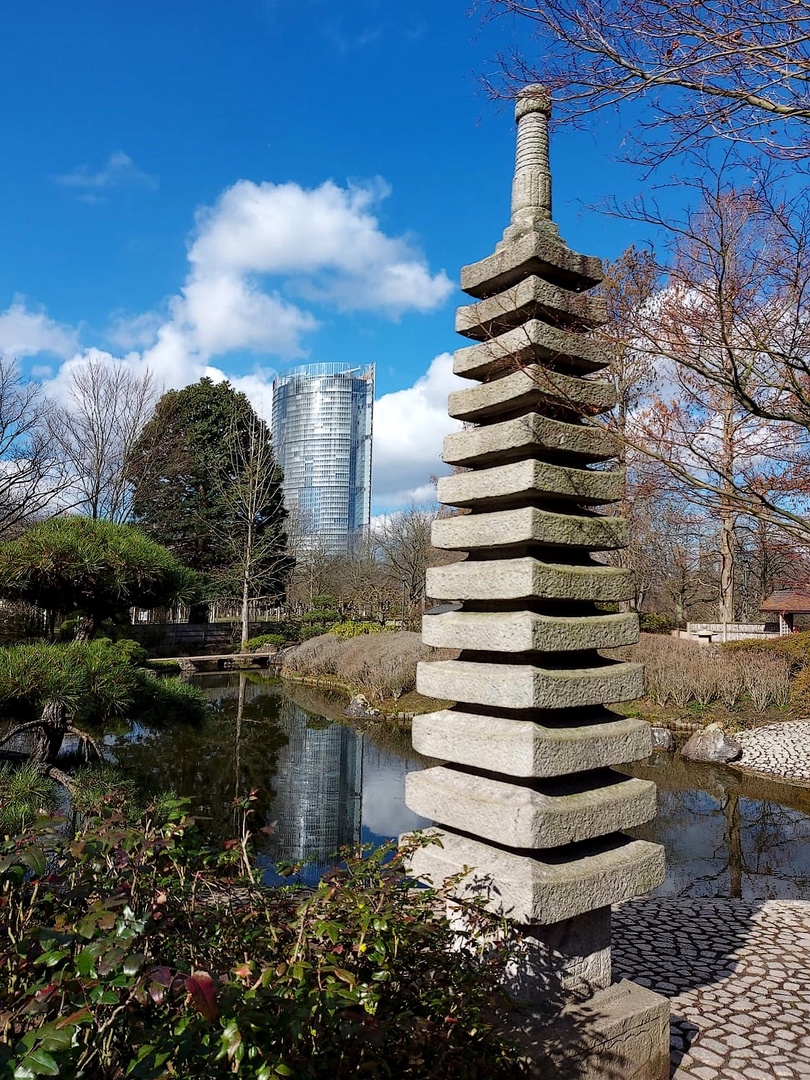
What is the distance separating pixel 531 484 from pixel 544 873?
1.39 meters

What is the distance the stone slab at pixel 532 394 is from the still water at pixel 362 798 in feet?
9.13

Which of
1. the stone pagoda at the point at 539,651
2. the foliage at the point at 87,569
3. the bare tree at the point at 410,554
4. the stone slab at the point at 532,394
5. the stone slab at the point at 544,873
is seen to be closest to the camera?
the stone slab at the point at 544,873

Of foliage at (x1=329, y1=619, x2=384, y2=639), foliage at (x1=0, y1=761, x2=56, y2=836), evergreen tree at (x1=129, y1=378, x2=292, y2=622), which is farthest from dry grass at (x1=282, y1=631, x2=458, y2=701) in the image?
foliage at (x1=0, y1=761, x2=56, y2=836)

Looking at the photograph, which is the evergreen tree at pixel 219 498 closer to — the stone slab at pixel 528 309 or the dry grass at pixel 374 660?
the dry grass at pixel 374 660

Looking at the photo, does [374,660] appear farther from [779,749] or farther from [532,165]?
[532,165]

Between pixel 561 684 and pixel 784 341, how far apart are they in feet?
6.73

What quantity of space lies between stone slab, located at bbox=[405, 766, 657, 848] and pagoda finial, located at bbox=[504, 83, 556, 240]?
2263mm

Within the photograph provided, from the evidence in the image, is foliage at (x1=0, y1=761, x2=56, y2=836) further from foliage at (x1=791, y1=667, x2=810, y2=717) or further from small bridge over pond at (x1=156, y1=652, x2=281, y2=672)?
small bridge over pond at (x1=156, y1=652, x2=281, y2=672)

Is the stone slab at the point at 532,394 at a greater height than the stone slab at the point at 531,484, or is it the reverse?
the stone slab at the point at 532,394

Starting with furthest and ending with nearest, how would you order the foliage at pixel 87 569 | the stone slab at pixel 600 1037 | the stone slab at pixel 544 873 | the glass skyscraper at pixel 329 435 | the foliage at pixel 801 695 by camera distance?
the glass skyscraper at pixel 329 435 → the foliage at pixel 801 695 → the foliage at pixel 87 569 → the stone slab at pixel 544 873 → the stone slab at pixel 600 1037

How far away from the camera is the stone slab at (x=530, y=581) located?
257 centimetres

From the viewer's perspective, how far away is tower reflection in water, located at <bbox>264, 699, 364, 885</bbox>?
660 centimetres

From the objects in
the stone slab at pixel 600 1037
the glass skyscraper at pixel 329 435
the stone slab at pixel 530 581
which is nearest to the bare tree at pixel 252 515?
the stone slab at pixel 530 581

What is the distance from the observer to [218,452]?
25.0m
